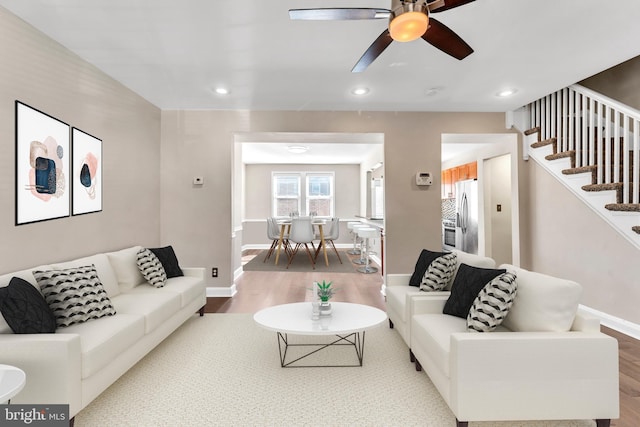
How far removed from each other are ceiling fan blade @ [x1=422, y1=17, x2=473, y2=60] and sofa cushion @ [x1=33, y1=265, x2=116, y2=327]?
8.69 feet

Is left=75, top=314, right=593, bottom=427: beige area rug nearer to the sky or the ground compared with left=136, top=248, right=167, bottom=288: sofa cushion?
nearer to the ground

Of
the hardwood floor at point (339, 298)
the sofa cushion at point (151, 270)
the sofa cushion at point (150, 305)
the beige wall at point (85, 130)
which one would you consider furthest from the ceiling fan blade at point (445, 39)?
the sofa cushion at point (151, 270)

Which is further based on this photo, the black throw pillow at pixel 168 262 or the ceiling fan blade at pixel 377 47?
the black throw pillow at pixel 168 262

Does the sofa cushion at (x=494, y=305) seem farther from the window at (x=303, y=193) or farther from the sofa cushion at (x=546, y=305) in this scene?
the window at (x=303, y=193)

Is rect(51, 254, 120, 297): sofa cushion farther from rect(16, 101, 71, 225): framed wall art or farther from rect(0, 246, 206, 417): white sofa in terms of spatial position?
rect(16, 101, 71, 225): framed wall art

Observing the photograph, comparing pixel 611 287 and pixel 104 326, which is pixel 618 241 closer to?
pixel 611 287

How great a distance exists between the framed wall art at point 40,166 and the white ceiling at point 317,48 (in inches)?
26.9

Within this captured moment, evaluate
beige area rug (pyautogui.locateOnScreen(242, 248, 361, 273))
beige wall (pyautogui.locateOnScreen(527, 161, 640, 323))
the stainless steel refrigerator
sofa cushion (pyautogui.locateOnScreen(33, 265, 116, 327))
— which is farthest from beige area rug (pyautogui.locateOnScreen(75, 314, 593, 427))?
the stainless steel refrigerator

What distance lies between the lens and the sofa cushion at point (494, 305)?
5.98 ft

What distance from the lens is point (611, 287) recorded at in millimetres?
3236

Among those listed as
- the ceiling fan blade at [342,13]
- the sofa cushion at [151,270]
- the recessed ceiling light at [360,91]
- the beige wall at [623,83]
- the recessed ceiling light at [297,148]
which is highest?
the beige wall at [623,83]

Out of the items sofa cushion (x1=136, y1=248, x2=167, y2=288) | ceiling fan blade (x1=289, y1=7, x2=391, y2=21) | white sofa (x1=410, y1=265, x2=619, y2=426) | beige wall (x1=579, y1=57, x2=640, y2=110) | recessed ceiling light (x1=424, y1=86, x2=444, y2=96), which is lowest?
white sofa (x1=410, y1=265, x2=619, y2=426)

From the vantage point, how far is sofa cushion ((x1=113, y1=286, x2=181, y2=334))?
8.00 feet

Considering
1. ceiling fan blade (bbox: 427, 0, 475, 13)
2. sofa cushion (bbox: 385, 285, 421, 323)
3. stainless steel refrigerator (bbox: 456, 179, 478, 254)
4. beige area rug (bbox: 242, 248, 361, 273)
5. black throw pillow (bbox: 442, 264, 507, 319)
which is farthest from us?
beige area rug (bbox: 242, 248, 361, 273)
